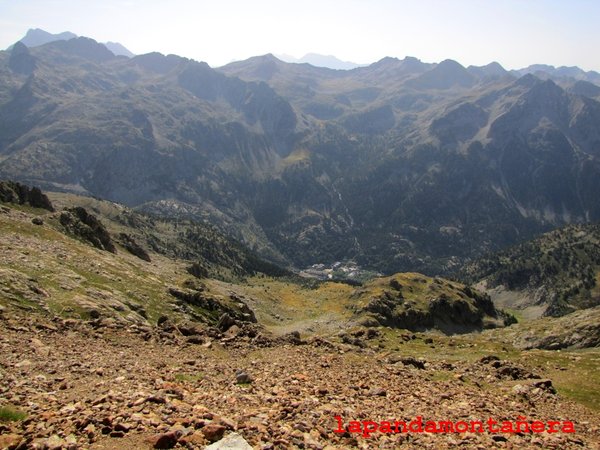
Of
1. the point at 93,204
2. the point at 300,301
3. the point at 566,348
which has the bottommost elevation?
the point at 300,301

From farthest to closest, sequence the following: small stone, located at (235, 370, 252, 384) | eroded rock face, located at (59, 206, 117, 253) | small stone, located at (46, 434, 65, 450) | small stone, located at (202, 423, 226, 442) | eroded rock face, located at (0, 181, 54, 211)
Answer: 1. eroded rock face, located at (0, 181, 54, 211)
2. eroded rock face, located at (59, 206, 117, 253)
3. small stone, located at (235, 370, 252, 384)
4. small stone, located at (202, 423, 226, 442)
5. small stone, located at (46, 434, 65, 450)

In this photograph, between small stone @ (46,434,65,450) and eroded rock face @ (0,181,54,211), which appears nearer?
small stone @ (46,434,65,450)

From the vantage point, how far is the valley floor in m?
14.8

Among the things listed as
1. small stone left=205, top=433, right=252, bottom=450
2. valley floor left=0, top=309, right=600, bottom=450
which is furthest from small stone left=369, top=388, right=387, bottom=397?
small stone left=205, top=433, right=252, bottom=450

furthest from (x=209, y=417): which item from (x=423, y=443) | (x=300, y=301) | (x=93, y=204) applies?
(x=93, y=204)

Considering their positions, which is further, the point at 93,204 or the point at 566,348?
the point at 93,204

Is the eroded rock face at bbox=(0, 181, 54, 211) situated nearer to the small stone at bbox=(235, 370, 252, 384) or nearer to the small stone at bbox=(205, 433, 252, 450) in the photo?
the small stone at bbox=(235, 370, 252, 384)

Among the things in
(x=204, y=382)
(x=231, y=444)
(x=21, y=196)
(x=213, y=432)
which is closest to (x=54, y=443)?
(x=213, y=432)

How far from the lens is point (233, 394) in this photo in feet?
65.7

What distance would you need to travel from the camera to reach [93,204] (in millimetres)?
197125

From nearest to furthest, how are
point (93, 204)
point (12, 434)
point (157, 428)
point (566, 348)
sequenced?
point (12, 434), point (157, 428), point (566, 348), point (93, 204)

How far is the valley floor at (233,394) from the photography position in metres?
14.8

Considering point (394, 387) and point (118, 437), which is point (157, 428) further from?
point (394, 387)

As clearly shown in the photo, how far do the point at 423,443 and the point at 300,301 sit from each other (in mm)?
127908
